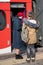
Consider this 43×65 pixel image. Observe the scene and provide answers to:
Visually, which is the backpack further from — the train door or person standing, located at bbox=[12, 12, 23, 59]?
the train door

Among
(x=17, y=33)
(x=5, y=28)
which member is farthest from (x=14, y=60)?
(x=5, y=28)

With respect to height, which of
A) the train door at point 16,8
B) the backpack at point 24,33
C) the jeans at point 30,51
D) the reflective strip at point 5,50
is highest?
the train door at point 16,8

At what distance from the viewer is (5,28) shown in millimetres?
12320

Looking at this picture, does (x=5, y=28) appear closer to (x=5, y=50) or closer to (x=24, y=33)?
(x=5, y=50)

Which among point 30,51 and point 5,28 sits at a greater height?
point 5,28

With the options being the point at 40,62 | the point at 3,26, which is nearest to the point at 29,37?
the point at 40,62

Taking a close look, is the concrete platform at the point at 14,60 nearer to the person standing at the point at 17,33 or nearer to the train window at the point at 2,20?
the person standing at the point at 17,33

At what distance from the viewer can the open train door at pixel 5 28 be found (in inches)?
481

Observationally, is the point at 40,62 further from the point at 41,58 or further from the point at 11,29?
the point at 11,29

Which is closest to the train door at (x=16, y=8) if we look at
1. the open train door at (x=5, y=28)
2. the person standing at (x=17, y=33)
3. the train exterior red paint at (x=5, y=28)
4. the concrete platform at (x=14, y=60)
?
the train exterior red paint at (x=5, y=28)

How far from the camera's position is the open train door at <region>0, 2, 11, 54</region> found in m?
12.2

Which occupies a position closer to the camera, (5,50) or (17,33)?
(17,33)

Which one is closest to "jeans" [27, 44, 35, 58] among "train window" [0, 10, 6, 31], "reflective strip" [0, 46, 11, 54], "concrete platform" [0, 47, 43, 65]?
"concrete platform" [0, 47, 43, 65]

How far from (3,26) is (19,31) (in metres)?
0.79
